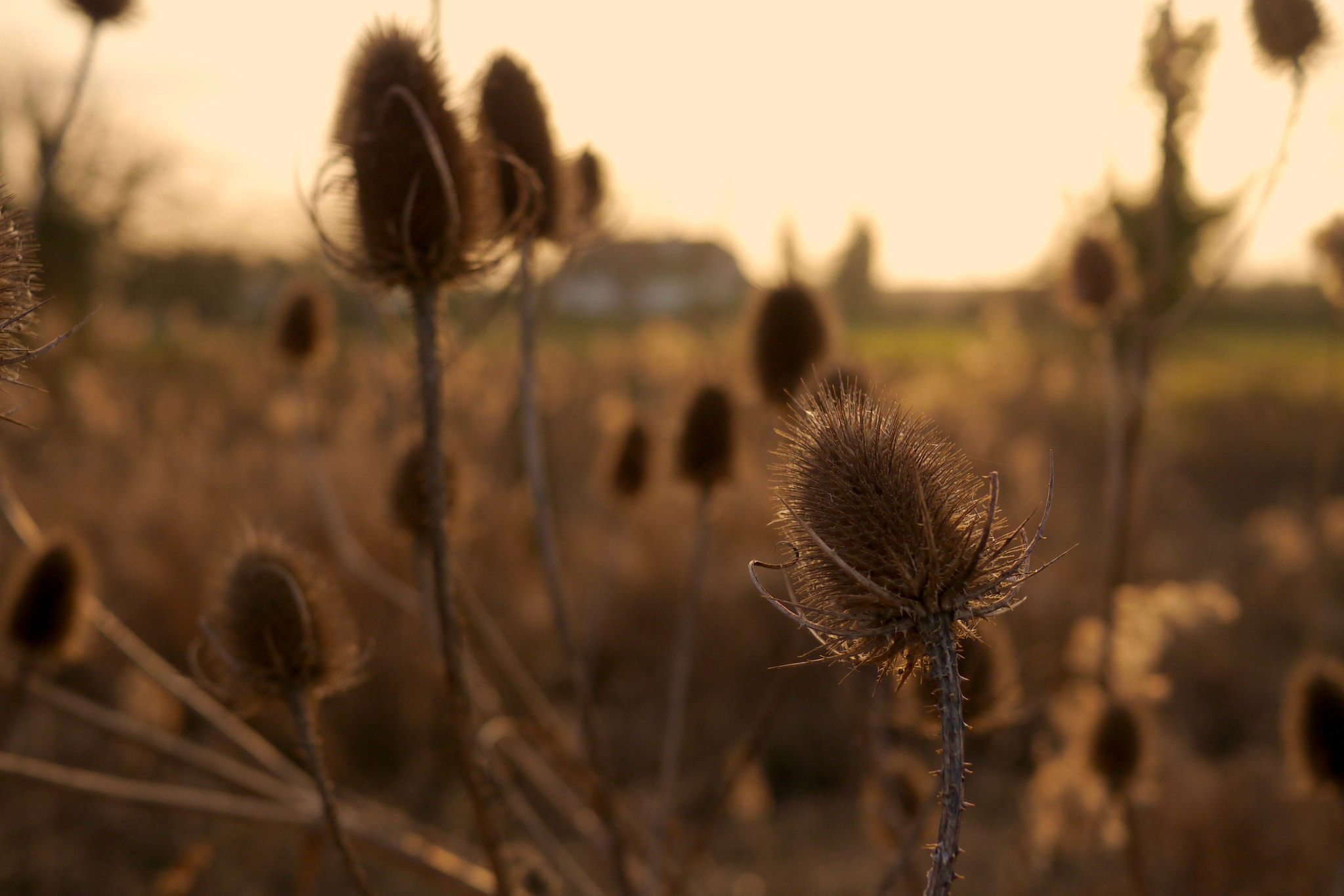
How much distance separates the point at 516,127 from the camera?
1.86 meters

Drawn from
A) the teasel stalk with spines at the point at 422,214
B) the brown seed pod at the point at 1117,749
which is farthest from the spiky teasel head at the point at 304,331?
the brown seed pod at the point at 1117,749

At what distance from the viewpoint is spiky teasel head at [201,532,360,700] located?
1430mm

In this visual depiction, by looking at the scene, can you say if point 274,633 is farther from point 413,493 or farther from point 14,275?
point 14,275

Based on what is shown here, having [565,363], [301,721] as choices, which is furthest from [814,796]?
[565,363]

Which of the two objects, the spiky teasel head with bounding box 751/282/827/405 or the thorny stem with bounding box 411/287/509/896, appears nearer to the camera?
the thorny stem with bounding box 411/287/509/896

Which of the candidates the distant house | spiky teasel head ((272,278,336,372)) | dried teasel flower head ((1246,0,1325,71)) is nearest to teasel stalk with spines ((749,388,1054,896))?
the distant house

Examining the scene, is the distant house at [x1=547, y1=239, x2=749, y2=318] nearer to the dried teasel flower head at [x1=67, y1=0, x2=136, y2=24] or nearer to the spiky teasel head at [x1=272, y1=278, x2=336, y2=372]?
the spiky teasel head at [x1=272, y1=278, x2=336, y2=372]

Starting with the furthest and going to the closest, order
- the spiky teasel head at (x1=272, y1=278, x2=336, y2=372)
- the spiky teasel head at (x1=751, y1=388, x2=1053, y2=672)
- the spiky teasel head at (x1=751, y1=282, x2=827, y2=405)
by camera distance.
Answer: the spiky teasel head at (x1=272, y1=278, x2=336, y2=372)
the spiky teasel head at (x1=751, y1=282, x2=827, y2=405)
the spiky teasel head at (x1=751, y1=388, x2=1053, y2=672)

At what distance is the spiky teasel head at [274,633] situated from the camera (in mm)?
1430

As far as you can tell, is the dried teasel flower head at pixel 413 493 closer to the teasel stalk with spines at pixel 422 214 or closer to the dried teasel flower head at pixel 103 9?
the teasel stalk with spines at pixel 422 214

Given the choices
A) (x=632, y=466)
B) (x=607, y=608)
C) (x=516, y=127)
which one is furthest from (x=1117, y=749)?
(x=607, y=608)

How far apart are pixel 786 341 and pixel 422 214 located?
4.42ft

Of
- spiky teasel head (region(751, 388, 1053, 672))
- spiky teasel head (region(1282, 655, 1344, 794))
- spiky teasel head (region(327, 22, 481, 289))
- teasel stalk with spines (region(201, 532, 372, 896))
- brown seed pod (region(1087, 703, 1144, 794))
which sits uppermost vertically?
spiky teasel head (region(327, 22, 481, 289))

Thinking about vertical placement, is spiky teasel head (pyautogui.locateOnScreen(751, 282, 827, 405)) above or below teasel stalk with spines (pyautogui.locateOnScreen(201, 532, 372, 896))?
above
